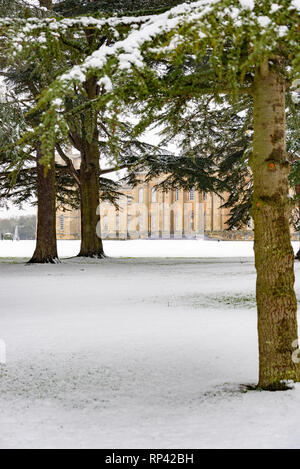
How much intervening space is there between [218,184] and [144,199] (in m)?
49.5

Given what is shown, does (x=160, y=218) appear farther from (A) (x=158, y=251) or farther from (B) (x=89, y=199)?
(B) (x=89, y=199)

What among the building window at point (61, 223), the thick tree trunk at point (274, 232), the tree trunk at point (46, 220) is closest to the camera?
the thick tree trunk at point (274, 232)

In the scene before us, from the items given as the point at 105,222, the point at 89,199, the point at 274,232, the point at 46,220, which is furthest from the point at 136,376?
the point at 105,222

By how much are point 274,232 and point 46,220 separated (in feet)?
53.9

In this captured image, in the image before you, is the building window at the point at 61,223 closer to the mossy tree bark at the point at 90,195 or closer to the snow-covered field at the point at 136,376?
the mossy tree bark at the point at 90,195

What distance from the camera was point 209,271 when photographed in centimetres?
1795

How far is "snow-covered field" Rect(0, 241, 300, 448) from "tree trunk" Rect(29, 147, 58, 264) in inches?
351

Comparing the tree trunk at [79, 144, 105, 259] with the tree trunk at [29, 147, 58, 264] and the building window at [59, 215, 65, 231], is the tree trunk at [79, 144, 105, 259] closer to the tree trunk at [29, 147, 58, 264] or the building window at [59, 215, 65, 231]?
the tree trunk at [29, 147, 58, 264]

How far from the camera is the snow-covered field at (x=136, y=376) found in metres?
3.84

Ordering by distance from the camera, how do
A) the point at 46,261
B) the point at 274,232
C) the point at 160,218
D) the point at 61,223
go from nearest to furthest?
1. the point at 274,232
2. the point at 46,261
3. the point at 160,218
4. the point at 61,223

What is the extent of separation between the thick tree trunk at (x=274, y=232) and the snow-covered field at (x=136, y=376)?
1.11 ft

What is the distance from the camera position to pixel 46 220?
20.5 m

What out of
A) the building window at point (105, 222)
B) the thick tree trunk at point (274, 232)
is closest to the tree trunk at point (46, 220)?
the thick tree trunk at point (274, 232)

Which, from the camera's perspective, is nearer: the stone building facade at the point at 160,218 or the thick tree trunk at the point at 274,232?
the thick tree trunk at the point at 274,232
